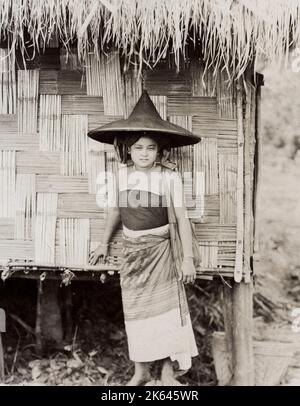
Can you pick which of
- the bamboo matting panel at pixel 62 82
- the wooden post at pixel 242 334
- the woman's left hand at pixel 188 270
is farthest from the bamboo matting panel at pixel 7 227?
the wooden post at pixel 242 334

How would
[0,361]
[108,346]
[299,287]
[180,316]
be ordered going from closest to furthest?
1. [180,316]
2. [0,361]
3. [108,346]
4. [299,287]

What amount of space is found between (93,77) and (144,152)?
0.56m

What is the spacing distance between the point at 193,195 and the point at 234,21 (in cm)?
92

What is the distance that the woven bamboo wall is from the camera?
10.4ft

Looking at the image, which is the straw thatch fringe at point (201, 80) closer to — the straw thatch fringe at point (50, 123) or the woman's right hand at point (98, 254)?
the straw thatch fringe at point (50, 123)

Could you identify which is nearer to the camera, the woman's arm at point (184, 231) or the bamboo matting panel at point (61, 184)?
the woman's arm at point (184, 231)

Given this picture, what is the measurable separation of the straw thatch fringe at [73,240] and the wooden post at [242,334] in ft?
2.88

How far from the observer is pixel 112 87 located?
3156 mm

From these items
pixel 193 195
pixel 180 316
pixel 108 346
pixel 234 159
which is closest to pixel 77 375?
pixel 108 346

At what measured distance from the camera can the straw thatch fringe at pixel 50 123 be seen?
318 cm

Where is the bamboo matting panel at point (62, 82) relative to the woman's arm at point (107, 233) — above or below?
above

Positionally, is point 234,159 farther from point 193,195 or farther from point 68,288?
point 68,288

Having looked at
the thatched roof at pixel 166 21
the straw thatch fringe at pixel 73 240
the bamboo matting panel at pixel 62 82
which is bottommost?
the straw thatch fringe at pixel 73 240
